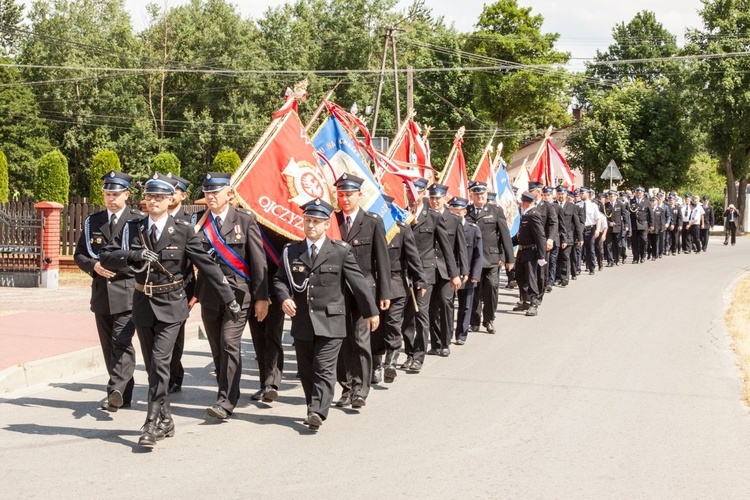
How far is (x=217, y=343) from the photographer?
7820 mm

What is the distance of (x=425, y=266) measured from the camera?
10.4 meters

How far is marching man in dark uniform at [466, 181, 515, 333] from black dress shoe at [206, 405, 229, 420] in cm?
602

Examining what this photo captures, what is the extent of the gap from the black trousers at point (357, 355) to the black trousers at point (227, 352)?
944 millimetres

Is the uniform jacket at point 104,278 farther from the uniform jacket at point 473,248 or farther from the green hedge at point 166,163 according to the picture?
the green hedge at point 166,163

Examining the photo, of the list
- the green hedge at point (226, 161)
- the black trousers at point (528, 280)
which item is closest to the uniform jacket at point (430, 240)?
the black trousers at point (528, 280)

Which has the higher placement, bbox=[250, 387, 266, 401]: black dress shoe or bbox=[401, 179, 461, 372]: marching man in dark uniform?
bbox=[401, 179, 461, 372]: marching man in dark uniform

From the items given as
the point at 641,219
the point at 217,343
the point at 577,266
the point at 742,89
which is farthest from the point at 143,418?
the point at 742,89

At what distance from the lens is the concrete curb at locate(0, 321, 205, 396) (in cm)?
871

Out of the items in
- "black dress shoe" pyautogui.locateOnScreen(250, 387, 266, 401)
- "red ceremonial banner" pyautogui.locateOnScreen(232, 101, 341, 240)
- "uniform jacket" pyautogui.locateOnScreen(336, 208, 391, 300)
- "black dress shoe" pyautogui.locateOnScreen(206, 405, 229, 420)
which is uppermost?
"red ceremonial banner" pyautogui.locateOnScreen(232, 101, 341, 240)

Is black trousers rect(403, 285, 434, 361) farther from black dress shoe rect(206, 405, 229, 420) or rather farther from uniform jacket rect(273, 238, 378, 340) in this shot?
black dress shoe rect(206, 405, 229, 420)

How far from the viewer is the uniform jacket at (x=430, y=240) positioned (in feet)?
34.2

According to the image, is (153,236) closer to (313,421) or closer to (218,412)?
(218,412)

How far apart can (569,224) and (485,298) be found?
19.4 ft

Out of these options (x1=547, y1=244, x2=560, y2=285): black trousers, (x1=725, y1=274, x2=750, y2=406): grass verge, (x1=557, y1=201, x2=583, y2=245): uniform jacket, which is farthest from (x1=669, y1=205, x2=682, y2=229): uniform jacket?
(x1=547, y1=244, x2=560, y2=285): black trousers
